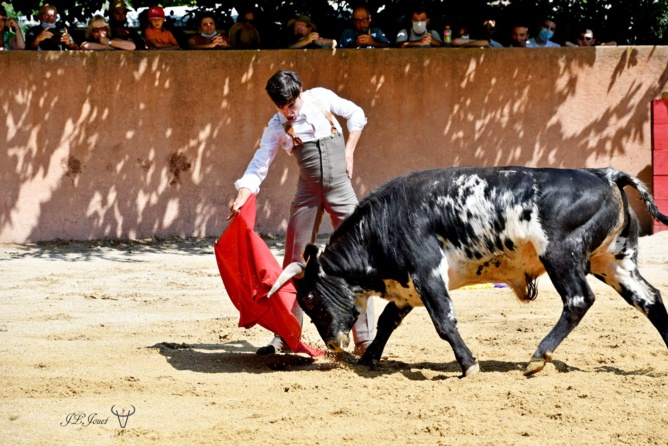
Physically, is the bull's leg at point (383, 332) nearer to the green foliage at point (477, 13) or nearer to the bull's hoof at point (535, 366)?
the bull's hoof at point (535, 366)

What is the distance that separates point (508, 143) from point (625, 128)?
1405 mm

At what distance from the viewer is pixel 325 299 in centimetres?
570

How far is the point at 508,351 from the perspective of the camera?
20.0ft

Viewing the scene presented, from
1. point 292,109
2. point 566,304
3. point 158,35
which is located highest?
point 292,109

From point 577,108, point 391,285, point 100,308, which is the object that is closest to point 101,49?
point 100,308

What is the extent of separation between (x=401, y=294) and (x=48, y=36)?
703 centimetres

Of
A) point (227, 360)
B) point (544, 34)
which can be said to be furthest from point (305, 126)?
point (544, 34)

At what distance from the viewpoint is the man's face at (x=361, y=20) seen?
11383 mm

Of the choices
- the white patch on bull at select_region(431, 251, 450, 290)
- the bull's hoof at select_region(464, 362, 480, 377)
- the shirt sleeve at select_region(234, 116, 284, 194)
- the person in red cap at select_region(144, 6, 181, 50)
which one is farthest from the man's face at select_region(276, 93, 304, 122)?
the person in red cap at select_region(144, 6, 181, 50)

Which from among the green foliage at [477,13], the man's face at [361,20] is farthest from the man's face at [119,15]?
the man's face at [361,20]

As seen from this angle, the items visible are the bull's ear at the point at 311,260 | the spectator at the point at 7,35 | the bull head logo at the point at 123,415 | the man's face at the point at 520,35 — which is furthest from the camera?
the man's face at the point at 520,35

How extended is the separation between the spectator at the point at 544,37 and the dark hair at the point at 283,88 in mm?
6635

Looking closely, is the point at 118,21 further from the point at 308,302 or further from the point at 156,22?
the point at 308,302

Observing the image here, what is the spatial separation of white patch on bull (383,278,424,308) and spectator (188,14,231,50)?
6.27 m
